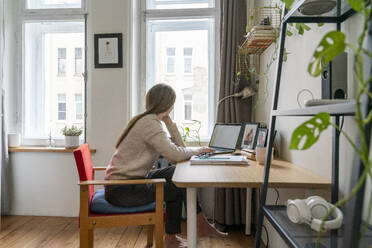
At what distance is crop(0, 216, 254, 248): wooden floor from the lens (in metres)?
2.27

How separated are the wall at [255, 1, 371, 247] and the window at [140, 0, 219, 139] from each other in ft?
2.66

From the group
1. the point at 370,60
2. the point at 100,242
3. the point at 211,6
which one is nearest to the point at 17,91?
the point at 100,242

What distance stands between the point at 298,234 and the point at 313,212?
3.3 inches

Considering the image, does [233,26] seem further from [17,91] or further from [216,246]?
[17,91]

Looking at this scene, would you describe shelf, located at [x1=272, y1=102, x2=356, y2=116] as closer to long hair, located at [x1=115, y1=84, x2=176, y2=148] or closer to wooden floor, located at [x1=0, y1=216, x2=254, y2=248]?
long hair, located at [x1=115, y1=84, x2=176, y2=148]

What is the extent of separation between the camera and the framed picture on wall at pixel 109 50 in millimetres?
2764

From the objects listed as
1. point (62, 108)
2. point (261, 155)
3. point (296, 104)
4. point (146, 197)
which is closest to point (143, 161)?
point (146, 197)

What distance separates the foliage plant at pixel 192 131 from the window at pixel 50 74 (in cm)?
107

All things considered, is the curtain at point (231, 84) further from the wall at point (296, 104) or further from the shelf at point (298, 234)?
the shelf at point (298, 234)

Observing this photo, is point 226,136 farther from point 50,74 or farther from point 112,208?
point 50,74

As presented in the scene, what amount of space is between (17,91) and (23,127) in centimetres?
37

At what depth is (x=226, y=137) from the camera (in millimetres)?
2359

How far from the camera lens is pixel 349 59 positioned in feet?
3.58

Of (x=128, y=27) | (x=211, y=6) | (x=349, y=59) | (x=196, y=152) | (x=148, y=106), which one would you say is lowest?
(x=196, y=152)
